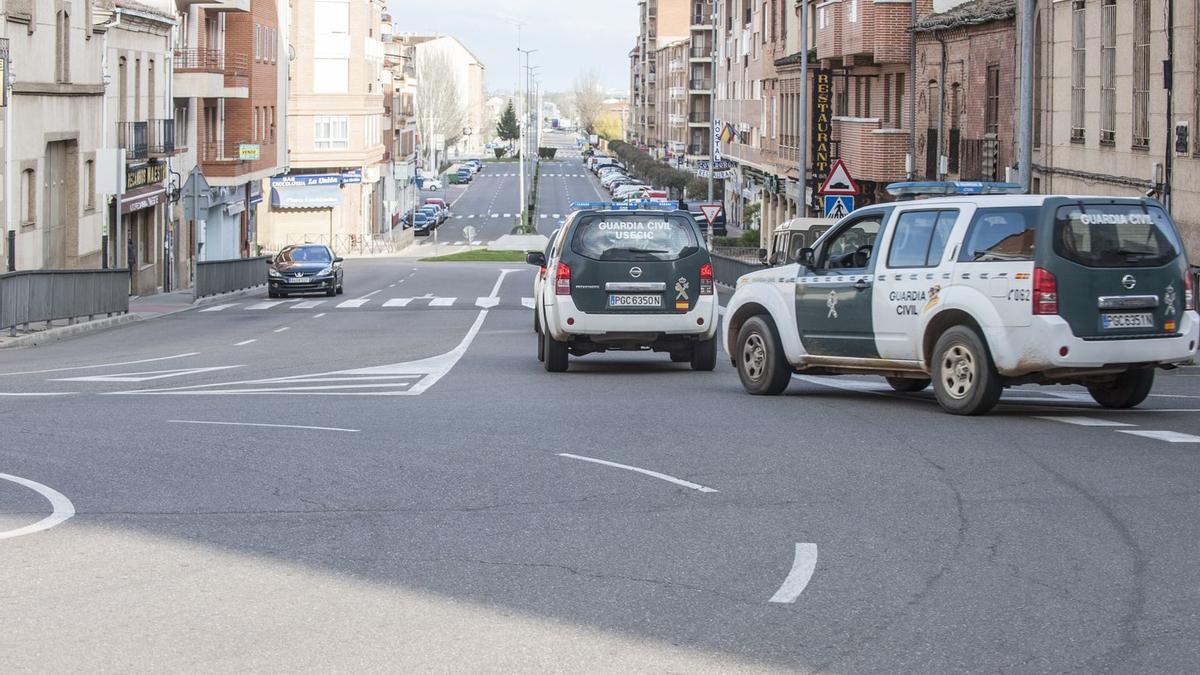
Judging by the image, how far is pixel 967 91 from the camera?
41406 millimetres

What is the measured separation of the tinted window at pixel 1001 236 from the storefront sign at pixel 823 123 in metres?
39.8

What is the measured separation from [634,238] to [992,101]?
73.4ft

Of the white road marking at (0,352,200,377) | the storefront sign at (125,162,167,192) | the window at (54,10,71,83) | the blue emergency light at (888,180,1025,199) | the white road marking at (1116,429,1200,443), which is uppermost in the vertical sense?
the window at (54,10,71,83)

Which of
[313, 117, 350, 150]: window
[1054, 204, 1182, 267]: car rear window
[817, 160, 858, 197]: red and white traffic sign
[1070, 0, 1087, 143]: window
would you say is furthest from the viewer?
[313, 117, 350, 150]: window

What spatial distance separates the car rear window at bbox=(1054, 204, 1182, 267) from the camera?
13.1 meters

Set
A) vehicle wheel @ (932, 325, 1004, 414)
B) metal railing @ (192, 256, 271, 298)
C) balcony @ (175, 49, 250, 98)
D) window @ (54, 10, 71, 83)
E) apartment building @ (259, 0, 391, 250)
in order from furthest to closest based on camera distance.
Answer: apartment building @ (259, 0, 391, 250), balcony @ (175, 49, 250, 98), metal railing @ (192, 256, 271, 298), window @ (54, 10, 71, 83), vehicle wheel @ (932, 325, 1004, 414)

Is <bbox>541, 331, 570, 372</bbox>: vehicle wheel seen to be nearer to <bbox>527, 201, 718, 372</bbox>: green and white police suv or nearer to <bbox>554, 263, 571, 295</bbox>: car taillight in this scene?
<bbox>527, 201, 718, 372</bbox>: green and white police suv

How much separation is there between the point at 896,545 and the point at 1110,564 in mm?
1027

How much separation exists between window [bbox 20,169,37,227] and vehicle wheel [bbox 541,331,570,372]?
21.6 meters

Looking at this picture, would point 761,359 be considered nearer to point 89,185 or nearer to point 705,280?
point 705,280

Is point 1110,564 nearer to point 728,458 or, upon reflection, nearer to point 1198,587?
point 1198,587

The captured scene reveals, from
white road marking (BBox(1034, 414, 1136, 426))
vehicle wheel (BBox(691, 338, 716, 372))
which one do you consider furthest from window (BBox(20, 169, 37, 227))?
white road marking (BBox(1034, 414, 1136, 426))

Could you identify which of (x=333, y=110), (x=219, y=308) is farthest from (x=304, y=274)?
(x=333, y=110)

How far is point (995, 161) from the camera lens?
38312 mm
